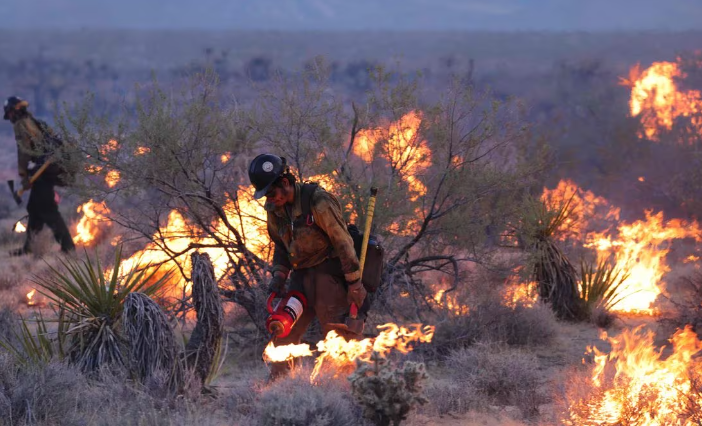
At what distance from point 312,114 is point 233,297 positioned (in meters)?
1.97

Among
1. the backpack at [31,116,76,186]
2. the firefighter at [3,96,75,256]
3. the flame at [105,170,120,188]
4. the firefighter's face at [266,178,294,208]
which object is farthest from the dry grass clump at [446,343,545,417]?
the firefighter at [3,96,75,256]

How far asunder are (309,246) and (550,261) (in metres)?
4.19

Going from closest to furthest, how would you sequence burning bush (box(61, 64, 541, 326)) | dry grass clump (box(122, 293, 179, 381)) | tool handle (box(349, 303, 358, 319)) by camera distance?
1. dry grass clump (box(122, 293, 179, 381))
2. tool handle (box(349, 303, 358, 319))
3. burning bush (box(61, 64, 541, 326))

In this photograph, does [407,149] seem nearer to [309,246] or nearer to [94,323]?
[309,246]

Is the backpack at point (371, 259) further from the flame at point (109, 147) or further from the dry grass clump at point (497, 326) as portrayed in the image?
the flame at point (109, 147)

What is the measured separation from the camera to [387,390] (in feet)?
15.5

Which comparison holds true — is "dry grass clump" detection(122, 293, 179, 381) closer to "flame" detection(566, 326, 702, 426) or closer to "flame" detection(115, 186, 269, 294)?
"flame" detection(115, 186, 269, 294)

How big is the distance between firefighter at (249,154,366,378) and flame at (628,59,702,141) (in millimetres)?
13927

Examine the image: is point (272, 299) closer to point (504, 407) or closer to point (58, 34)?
point (504, 407)

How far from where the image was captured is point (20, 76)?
51.5 m

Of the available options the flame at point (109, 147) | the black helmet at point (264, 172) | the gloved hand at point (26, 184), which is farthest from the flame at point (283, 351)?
the gloved hand at point (26, 184)

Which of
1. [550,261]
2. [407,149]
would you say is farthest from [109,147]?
[550,261]

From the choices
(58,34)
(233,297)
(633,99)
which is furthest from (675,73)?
(58,34)

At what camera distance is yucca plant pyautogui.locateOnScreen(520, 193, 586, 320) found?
8.46 metres
